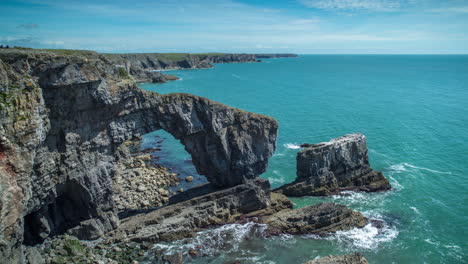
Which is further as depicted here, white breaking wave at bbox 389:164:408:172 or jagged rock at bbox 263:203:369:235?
white breaking wave at bbox 389:164:408:172

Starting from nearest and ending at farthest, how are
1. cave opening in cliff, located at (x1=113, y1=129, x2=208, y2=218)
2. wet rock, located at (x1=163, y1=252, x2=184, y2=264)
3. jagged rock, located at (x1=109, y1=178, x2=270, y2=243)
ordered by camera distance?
wet rock, located at (x1=163, y1=252, x2=184, y2=264) → jagged rock, located at (x1=109, y1=178, x2=270, y2=243) → cave opening in cliff, located at (x1=113, y1=129, x2=208, y2=218)

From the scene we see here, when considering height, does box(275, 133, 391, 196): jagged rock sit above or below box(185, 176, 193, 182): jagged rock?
above

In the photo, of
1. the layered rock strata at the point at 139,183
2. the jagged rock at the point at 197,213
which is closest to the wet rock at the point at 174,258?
the jagged rock at the point at 197,213

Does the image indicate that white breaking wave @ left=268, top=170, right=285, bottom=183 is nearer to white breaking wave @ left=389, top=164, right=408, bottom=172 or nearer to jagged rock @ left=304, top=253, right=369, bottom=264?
white breaking wave @ left=389, top=164, right=408, bottom=172

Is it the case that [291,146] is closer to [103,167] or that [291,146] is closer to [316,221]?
[316,221]

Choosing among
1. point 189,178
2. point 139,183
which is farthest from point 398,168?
point 139,183

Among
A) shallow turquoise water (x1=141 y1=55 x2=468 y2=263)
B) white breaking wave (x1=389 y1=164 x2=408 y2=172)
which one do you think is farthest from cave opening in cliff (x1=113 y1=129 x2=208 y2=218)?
white breaking wave (x1=389 y1=164 x2=408 y2=172)
